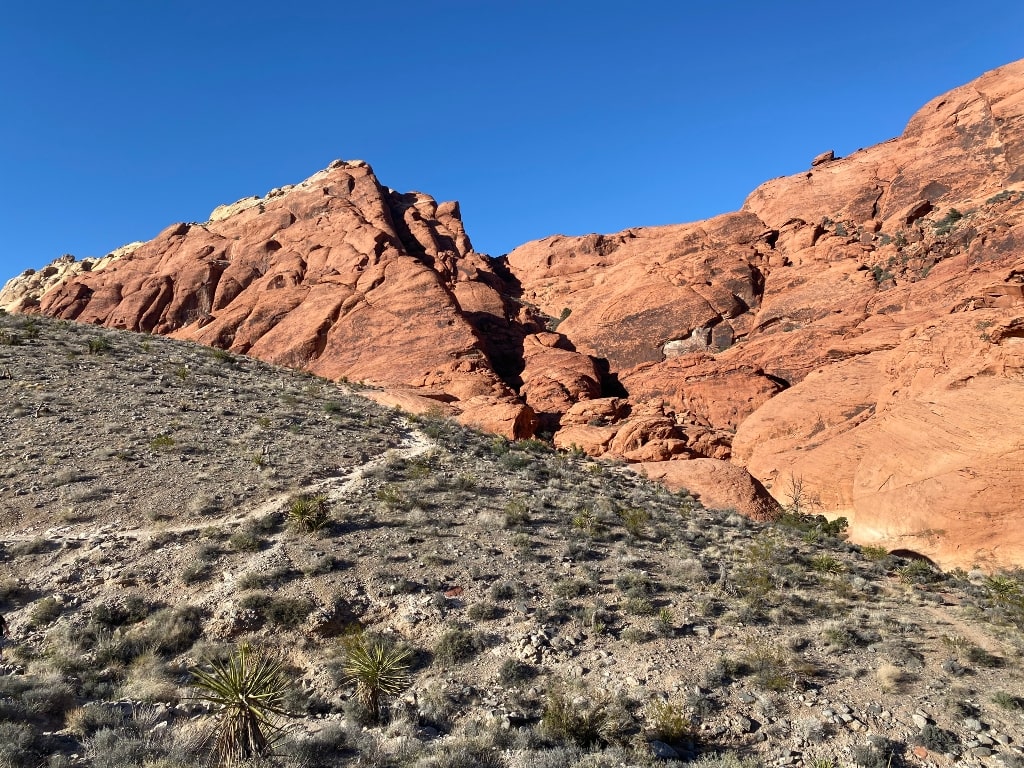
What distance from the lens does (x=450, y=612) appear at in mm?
11938

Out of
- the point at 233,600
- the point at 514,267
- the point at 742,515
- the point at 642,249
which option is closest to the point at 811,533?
the point at 742,515

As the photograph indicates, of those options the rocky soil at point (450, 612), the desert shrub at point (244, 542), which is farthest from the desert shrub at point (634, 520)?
the desert shrub at point (244, 542)

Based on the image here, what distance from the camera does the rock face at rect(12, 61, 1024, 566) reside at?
2089 centimetres

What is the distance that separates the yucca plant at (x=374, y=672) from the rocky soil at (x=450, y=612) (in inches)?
8.5

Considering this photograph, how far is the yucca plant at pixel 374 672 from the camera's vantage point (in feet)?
29.3

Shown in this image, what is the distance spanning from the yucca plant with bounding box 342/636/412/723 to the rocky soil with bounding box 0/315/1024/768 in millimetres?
215

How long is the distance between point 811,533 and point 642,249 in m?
41.1

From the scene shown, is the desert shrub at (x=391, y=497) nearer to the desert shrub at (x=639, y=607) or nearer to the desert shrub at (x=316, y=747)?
the desert shrub at (x=639, y=607)

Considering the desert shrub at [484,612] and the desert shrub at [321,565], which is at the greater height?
the desert shrub at [321,565]

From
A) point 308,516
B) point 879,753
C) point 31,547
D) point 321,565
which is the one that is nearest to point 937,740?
point 879,753

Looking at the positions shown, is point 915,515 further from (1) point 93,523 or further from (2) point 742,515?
(1) point 93,523

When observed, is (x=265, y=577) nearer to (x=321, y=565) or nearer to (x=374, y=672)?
(x=321, y=565)

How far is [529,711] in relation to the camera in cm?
917

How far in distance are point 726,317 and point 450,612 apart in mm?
35599
